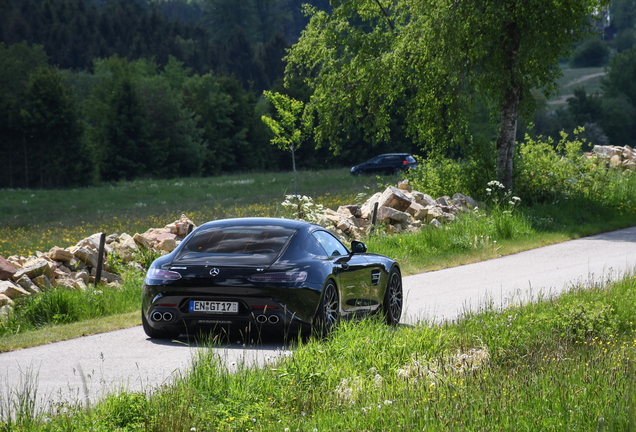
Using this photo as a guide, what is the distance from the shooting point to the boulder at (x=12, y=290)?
1117 centimetres

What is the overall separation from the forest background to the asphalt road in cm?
916

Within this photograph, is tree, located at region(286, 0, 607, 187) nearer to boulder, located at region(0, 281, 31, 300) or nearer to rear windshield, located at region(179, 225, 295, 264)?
rear windshield, located at region(179, 225, 295, 264)

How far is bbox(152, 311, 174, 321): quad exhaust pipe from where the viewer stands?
8.20m

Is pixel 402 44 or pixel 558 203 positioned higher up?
pixel 402 44

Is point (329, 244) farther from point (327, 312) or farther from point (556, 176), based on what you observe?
point (556, 176)

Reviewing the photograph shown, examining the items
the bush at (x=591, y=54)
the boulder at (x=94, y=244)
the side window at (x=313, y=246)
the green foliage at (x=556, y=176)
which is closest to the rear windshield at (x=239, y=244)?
the side window at (x=313, y=246)

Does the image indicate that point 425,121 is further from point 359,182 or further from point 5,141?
point 5,141

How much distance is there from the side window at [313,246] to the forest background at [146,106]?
1640 cm

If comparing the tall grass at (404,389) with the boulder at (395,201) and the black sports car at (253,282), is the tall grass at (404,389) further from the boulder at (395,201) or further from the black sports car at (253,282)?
the boulder at (395,201)

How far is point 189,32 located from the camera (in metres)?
119

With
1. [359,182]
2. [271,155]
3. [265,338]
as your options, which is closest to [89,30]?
[271,155]

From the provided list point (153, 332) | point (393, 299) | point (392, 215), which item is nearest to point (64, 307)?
point (153, 332)

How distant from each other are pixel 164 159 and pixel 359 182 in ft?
94.1

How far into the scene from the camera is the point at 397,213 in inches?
769
